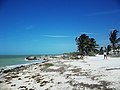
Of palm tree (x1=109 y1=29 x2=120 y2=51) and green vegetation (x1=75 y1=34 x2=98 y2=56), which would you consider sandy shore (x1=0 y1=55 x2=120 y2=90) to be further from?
green vegetation (x1=75 y1=34 x2=98 y2=56)

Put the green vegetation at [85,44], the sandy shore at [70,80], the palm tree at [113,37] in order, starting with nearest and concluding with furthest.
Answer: the sandy shore at [70,80], the palm tree at [113,37], the green vegetation at [85,44]

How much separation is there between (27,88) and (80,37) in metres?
70.1

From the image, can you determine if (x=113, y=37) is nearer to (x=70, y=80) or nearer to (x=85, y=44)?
(x=85, y=44)

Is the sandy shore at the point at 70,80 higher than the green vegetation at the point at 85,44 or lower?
lower

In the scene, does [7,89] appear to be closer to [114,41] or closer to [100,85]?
[100,85]

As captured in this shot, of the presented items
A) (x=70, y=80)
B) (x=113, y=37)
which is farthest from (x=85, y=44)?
(x=70, y=80)

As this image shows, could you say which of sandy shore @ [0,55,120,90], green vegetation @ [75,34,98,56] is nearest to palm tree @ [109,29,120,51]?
green vegetation @ [75,34,98,56]

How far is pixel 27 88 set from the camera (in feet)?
56.1

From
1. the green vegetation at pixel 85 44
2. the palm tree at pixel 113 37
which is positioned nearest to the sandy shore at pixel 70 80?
the palm tree at pixel 113 37

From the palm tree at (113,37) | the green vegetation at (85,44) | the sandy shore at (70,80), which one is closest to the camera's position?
the sandy shore at (70,80)

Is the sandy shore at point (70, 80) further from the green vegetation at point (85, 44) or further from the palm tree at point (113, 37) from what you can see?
the green vegetation at point (85, 44)

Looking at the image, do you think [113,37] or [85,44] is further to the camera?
[85,44]

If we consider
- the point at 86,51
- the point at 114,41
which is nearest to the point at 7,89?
the point at 114,41

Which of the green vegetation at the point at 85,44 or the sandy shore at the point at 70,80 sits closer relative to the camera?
the sandy shore at the point at 70,80
